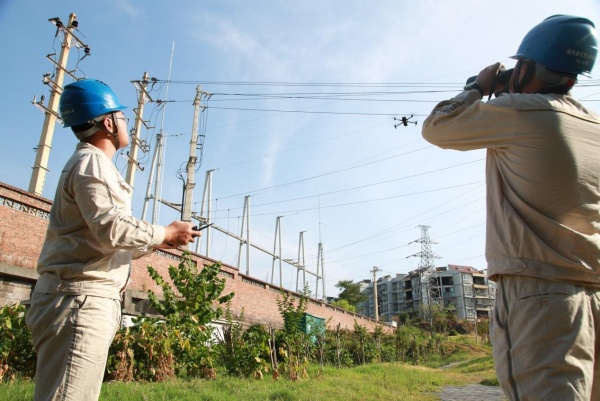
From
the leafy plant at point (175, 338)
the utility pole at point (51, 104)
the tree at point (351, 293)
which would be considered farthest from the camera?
the tree at point (351, 293)

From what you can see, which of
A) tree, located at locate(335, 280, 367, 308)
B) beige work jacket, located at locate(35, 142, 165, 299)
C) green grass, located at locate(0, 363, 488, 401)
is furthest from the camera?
tree, located at locate(335, 280, 367, 308)

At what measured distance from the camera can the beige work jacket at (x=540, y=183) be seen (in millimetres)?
1361

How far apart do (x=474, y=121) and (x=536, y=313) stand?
689 mm

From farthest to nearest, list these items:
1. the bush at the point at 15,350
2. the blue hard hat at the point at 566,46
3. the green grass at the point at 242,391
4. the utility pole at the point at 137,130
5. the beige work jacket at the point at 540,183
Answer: the utility pole at the point at 137,130, the bush at the point at 15,350, the green grass at the point at 242,391, the blue hard hat at the point at 566,46, the beige work jacket at the point at 540,183

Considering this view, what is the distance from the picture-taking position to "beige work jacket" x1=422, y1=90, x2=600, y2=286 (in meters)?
1.36

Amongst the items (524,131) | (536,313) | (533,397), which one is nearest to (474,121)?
(524,131)

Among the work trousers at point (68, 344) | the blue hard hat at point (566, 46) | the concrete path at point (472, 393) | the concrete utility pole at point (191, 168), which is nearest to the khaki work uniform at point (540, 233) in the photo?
the blue hard hat at point (566, 46)

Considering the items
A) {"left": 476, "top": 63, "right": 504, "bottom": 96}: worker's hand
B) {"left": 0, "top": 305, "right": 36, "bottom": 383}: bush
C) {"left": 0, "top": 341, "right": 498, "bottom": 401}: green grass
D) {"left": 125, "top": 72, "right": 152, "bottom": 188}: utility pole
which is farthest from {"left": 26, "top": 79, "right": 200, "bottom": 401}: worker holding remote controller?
{"left": 125, "top": 72, "right": 152, "bottom": 188}: utility pole

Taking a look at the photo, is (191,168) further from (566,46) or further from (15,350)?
(566,46)

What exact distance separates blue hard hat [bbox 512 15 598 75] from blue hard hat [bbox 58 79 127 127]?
1.89m

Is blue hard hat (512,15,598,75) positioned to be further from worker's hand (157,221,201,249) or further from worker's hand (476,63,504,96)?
worker's hand (157,221,201,249)

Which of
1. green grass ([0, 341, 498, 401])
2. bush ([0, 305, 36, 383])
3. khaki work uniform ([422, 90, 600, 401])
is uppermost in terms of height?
khaki work uniform ([422, 90, 600, 401])

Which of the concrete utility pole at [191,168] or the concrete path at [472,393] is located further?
the concrete utility pole at [191,168]

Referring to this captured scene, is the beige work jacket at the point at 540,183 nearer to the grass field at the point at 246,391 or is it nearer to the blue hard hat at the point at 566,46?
the blue hard hat at the point at 566,46
